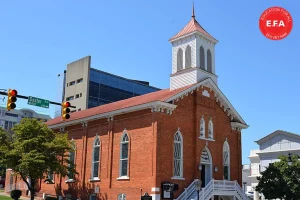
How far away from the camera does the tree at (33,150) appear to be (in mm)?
33469

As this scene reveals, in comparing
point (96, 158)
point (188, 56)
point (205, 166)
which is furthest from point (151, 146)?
point (188, 56)

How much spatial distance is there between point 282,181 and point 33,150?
2038 centimetres

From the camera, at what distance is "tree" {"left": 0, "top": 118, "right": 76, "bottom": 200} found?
3347 cm

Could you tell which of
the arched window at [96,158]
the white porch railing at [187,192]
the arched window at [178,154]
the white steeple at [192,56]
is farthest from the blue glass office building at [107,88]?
the white porch railing at [187,192]

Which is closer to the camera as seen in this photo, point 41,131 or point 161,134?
point 161,134

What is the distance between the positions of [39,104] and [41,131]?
12194 millimetres

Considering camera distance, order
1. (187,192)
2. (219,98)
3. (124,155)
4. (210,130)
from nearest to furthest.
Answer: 1. (187,192)
2. (124,155)
3. (210,130)
4. (219,98)

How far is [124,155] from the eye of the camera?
3509cm

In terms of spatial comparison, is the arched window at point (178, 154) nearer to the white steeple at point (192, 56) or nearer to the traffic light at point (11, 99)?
the white steeple at point (192, 56)

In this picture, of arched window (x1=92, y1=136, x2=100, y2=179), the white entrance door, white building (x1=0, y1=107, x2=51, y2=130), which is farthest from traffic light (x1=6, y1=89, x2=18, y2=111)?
white building (x1=0, y1=107, x2=51, y2=130)

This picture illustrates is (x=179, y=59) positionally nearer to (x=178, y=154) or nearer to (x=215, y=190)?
(x=178, y=154)

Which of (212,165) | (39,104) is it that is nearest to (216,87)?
(212,165)

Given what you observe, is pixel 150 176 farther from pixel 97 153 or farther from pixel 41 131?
pixel 41 131

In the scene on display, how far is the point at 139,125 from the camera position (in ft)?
111
